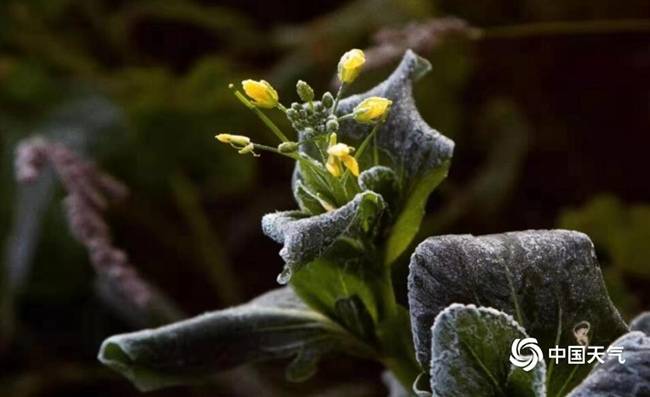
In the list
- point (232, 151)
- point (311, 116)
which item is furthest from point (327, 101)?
point (232, 151)

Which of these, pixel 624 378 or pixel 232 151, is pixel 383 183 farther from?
pixel 232 151

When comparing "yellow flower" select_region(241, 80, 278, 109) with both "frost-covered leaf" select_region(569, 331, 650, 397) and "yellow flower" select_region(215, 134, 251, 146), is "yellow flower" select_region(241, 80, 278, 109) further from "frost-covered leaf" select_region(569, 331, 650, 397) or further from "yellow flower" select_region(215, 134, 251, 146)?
"frost-covered leaf" select_region(569, 331, 650, 397)

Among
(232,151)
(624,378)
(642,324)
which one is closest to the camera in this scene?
(624,378)

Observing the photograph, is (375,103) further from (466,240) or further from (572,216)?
(572,216)

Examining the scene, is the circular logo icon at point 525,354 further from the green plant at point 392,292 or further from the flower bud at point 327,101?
the flower bud at point 327,101

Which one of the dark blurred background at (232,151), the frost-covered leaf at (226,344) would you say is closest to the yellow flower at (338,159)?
the frost-covered leaf at (226,344)
